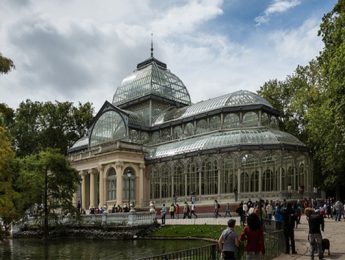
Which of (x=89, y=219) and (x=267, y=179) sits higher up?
(x=267, y=179)

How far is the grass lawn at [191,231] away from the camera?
31.5 meters

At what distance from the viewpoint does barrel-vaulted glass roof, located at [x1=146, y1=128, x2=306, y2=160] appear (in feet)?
150

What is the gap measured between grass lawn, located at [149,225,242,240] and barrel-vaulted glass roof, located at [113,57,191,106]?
2969 cm

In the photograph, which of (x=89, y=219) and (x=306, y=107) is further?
(x=306, y=107)

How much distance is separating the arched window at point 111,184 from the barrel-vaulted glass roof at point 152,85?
13.0 metres

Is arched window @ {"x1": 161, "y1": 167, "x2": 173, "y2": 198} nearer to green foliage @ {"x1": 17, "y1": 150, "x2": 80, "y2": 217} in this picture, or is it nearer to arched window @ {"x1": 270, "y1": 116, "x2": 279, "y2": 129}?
green foliage @ {"x1": 17, "y1": 150, "x2": 80, "y2": 217}

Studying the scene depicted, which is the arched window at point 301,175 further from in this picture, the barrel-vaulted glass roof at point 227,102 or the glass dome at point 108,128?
the glass dome at point 108,128

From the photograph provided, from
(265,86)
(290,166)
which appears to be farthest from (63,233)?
(265,86)

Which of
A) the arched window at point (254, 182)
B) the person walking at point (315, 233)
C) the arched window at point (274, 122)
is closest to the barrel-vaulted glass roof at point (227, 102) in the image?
the arched window at point (274, 122)

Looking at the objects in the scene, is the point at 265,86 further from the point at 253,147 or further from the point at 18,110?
the point at 18,110

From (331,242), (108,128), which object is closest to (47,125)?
(108,128)

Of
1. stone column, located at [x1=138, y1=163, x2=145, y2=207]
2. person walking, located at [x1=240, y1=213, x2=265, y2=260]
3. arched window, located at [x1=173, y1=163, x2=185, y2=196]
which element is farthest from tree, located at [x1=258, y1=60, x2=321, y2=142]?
person walking, located at [x1=240, y1=213, x2=265, y2=260]

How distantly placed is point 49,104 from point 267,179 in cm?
4177

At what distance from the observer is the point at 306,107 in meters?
54.4
